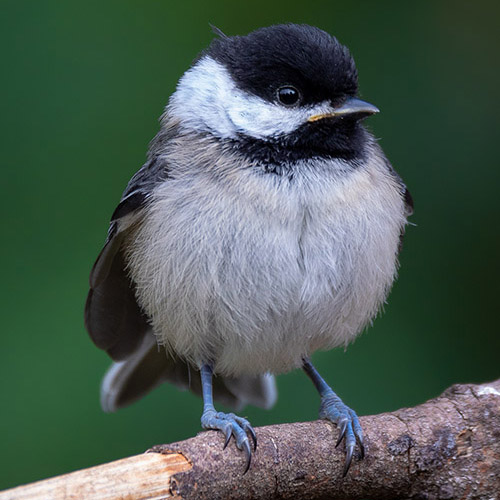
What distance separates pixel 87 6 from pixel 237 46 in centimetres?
83

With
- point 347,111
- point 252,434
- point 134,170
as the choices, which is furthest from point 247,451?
point 134,170

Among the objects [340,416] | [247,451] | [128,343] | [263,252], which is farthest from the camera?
[128,343]

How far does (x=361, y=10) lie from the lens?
2.91 metres

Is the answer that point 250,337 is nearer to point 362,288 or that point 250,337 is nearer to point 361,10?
point 362,288

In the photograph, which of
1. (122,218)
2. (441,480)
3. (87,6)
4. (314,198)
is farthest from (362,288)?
(87,6)

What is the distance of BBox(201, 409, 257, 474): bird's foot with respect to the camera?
2.06m

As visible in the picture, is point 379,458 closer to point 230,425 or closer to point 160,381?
point 230,425

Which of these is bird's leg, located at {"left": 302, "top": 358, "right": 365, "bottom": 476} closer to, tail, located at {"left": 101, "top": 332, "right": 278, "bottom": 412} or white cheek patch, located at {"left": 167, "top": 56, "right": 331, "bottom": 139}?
tail, located at {"left": 101, "top": 332, "right": 278, "bottom": 412}

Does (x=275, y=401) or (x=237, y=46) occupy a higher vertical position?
(x=237, y=46)

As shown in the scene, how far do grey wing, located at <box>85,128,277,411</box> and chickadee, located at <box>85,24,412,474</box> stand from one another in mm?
97

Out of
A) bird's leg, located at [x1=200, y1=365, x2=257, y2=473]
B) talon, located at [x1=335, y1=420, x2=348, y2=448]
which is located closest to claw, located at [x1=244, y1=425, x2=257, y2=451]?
bird's leg, located at [x1=200, y1=365, x2=257, y2=473]

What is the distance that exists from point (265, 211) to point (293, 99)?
1.10ft

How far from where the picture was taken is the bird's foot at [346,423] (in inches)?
83.4

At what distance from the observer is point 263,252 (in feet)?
7.07
